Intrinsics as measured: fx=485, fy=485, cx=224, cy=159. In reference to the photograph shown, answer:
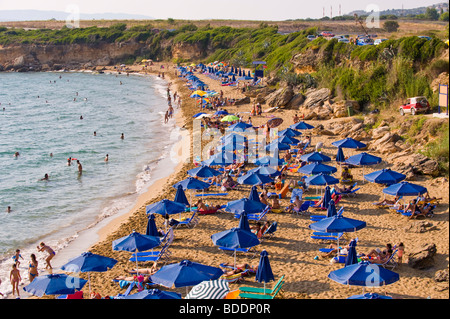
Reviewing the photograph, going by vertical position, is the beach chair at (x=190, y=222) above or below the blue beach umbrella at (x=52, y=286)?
below

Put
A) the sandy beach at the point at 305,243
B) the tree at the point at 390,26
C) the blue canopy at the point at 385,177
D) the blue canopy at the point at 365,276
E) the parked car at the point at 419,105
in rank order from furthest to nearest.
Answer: the tree at the point at 390,26 → the parked car at the point at 419,105 → the blue canopy at the point at 385,177 → the sandy beach at the point at 305,243 → the blue canopy at the point at 365,276

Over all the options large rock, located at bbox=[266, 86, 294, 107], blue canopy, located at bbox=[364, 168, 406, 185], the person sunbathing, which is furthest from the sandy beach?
large rock, located at bbox=[266, 86, 294, 107]

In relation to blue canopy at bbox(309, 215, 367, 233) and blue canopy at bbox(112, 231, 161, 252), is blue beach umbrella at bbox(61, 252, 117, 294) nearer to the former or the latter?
blue canopy at bbox(112, 231, 161, 252)

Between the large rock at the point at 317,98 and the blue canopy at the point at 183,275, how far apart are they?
24.5 metres

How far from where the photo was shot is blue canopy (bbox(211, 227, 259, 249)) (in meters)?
12.2

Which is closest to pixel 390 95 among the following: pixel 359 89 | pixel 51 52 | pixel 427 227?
pixel 359 89

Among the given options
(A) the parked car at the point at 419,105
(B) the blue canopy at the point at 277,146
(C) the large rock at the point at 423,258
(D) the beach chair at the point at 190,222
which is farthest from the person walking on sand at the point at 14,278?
(A) the parked car at the point at 419,105

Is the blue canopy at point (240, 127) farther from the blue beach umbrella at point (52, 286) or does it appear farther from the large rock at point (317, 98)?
the blue beach umbrella at point (52, 286)

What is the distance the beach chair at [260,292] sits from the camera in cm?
1090

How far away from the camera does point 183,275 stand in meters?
10.2

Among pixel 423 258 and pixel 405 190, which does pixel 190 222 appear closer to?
pixel 405 190

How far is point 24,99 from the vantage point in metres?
63.4

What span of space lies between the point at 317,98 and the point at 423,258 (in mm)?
23020

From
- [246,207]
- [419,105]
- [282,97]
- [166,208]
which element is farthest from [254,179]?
[282,97]
